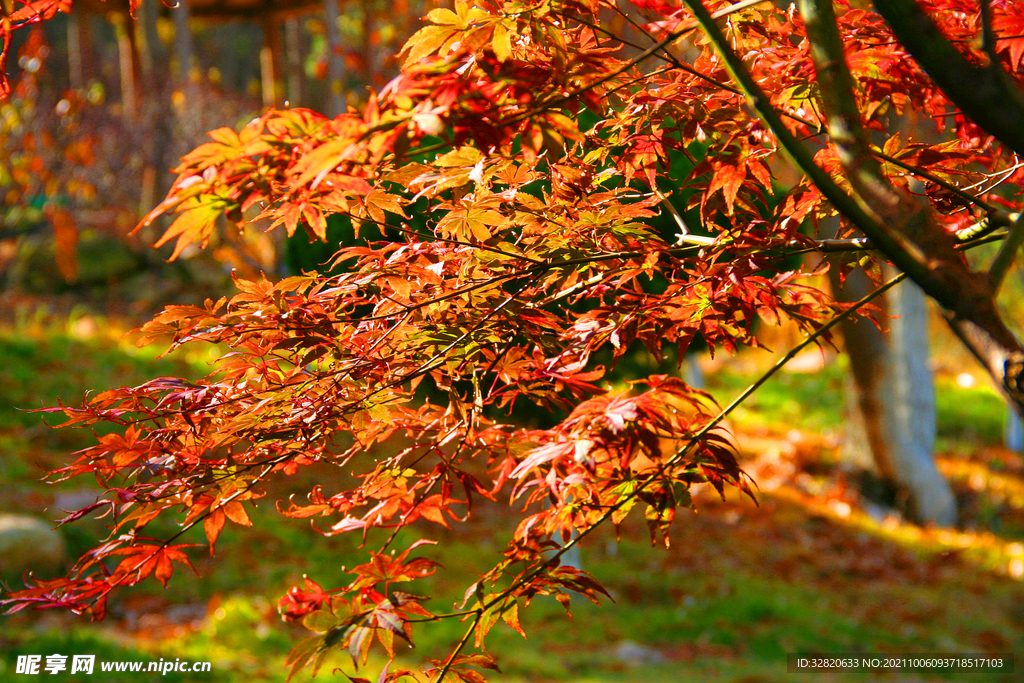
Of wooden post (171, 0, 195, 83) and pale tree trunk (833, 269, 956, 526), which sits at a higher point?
wooden post (171, 0, 195, 83)

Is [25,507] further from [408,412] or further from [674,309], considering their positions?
[674,309]

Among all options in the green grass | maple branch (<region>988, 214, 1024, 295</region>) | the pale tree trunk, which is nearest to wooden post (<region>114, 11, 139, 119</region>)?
the green grass

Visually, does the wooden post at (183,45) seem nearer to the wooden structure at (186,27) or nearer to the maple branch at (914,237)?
the wooden structure at (186,27)

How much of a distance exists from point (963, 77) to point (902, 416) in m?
7.32

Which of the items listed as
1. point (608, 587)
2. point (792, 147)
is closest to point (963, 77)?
point (792, 147)

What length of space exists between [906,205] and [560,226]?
2.29ft

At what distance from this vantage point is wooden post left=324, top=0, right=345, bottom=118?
986 centimetres

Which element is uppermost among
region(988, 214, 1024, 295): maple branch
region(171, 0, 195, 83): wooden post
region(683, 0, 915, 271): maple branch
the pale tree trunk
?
region(171, 0, 195, 83): wooden post

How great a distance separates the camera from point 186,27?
11336mm

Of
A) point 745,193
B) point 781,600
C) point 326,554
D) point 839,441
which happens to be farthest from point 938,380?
point 745,193

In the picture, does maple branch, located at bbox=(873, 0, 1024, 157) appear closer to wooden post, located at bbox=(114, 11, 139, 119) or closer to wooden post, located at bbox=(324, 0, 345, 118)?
wooden post, located at bbox=(324, 0, 345, 118)

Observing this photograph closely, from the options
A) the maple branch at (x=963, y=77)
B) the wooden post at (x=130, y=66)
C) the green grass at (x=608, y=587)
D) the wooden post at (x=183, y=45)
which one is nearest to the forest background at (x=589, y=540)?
the green grass at (x=608, y=587)

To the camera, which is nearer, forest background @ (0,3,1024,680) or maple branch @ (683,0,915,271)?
maple branch @ (683,0,915,271)

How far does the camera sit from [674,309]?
5.45 feet
